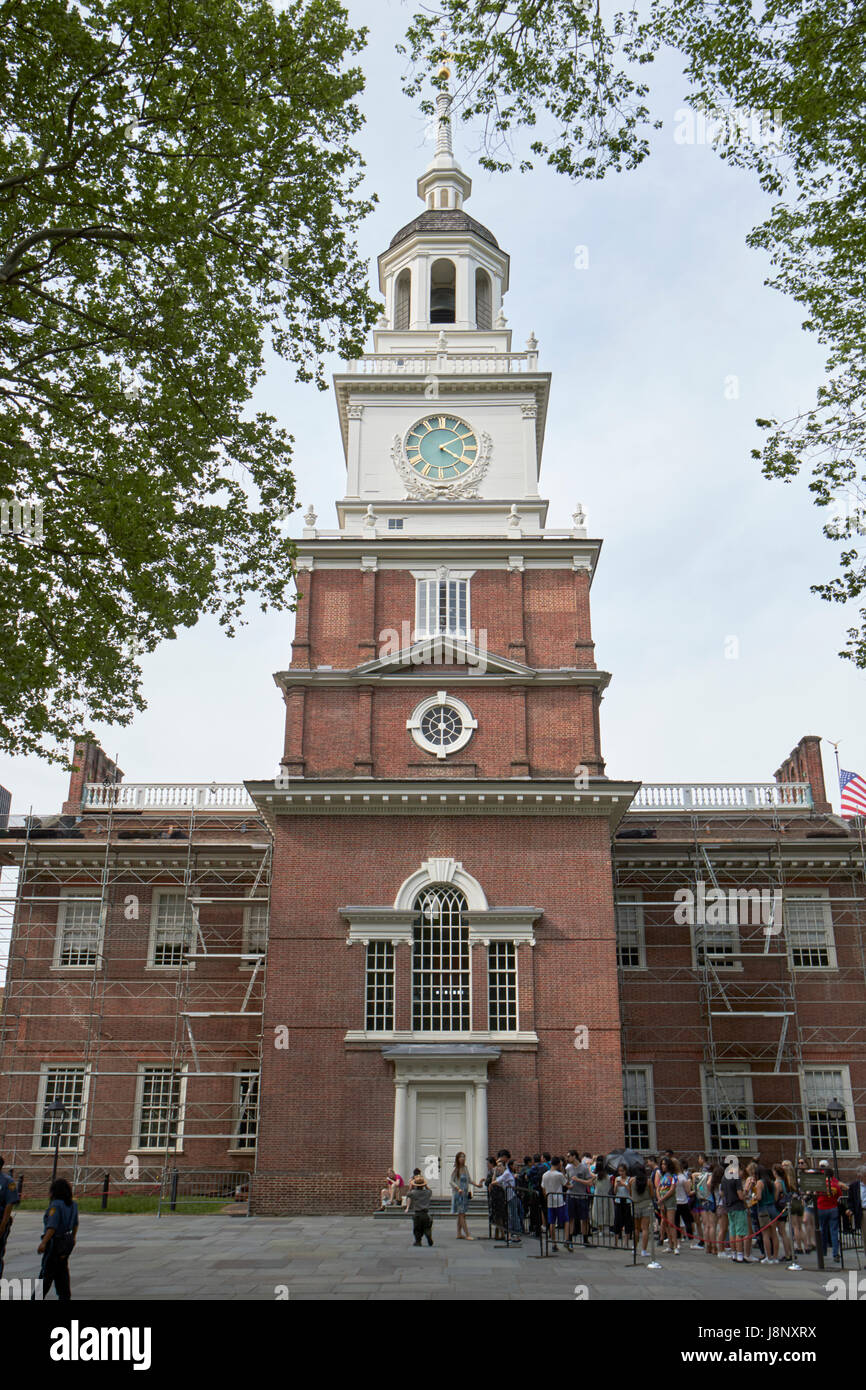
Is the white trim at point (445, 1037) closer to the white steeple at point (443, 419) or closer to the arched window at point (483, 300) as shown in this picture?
the white steeple at point (443, 419)

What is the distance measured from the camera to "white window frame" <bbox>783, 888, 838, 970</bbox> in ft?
104

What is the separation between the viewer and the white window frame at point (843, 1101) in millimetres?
30031

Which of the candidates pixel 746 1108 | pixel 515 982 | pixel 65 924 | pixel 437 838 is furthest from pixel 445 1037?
pixel 65 924

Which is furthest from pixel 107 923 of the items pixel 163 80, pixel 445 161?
pixel 445 161

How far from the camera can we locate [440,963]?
2725 cm

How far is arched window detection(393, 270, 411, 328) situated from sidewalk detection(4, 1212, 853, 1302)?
26.4 metres

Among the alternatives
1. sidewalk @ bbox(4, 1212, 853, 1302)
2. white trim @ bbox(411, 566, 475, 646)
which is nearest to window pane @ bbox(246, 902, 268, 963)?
white trim @ bbox(411, 566, 475, 646)

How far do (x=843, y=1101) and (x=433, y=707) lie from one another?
1489 cm

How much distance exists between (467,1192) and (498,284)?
27.0 metres

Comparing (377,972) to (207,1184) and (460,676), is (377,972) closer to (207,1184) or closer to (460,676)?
(460,676)

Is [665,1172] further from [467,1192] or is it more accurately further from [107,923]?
[107,923]

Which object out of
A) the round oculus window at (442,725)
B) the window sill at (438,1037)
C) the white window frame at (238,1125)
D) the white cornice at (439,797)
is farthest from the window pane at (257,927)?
the round oculus window at (442,725)

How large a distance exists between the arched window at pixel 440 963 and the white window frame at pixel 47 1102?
378 inches

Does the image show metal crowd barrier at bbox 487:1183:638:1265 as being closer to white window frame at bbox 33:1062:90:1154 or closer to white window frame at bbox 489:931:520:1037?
white window frame at bbox 489:931:520:1037
